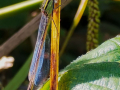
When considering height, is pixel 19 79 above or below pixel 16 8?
below

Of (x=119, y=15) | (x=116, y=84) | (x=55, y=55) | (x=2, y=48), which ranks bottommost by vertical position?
(x=116, y=84)

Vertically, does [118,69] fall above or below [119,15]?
below

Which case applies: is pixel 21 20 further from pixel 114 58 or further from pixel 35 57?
pixel 114 58

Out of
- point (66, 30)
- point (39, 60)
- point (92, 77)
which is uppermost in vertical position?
point (66, 30)

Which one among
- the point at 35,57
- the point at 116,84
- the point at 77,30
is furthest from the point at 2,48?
the point at 77,30

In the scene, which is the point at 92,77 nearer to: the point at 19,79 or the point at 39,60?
the point at 39,60

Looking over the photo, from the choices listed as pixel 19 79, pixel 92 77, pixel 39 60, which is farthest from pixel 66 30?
pixel 92 77

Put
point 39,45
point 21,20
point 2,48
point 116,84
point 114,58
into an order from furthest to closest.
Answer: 1. point 21,20
2. point 2,48
3. point 39,45
4. point 114,58
5. point 116,84

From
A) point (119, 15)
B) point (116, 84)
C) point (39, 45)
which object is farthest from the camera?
point (119, 15)

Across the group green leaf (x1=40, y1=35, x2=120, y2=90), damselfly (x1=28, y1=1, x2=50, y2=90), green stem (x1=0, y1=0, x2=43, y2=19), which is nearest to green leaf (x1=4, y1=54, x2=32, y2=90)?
green stem (x1=0, y1=0, x2=43, y2=19)
